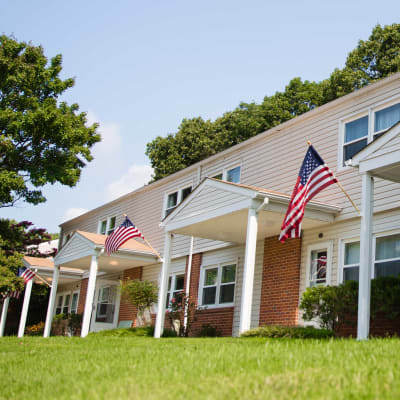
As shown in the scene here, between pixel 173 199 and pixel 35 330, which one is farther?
pixel 35 330

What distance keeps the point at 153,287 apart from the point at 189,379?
1570 centimetres

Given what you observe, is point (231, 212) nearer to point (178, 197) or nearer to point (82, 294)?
point (178, 197)

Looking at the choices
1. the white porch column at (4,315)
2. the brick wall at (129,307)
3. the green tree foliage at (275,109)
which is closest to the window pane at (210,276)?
the brick wall at (129,307)

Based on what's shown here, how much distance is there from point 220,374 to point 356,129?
998 cm

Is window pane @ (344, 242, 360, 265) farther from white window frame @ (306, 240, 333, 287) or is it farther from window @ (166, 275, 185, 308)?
window @ (166, 275, 185, 308)

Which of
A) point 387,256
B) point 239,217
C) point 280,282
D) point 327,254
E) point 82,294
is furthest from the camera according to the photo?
point 82,294

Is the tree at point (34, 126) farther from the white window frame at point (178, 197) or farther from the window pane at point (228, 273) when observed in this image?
the window pane at point (228, 273)

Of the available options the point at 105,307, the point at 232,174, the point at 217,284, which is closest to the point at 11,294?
the point at 105,307

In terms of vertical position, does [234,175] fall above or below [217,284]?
above

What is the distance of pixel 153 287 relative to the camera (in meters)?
21.4

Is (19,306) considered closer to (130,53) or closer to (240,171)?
(240,171)

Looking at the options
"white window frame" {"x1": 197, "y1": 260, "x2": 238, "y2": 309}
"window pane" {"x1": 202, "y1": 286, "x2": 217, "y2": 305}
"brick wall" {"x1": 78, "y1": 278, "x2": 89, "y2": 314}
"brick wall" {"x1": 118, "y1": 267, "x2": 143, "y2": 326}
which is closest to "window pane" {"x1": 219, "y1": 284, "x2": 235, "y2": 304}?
"white window frame" {"x1": 197, "y1": 260, "x2": 238, "y2": 309}

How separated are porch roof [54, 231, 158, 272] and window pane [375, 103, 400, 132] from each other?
10.3 meters

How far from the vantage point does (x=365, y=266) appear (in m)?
10.1
